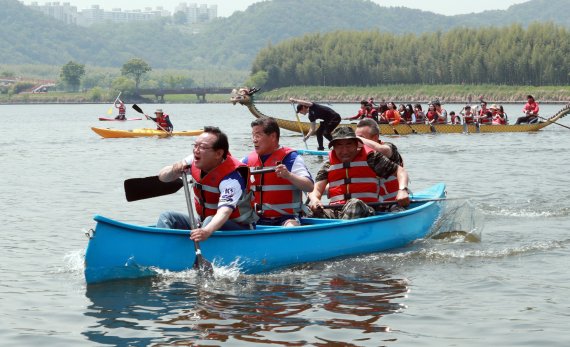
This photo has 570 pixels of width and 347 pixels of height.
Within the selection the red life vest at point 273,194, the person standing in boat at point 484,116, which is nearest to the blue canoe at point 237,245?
the red life vest at point 273,194

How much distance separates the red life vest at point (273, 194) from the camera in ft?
33.0

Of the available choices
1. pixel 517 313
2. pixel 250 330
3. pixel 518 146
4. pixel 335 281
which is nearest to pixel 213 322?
pixel 250 330

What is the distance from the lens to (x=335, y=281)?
9633mm

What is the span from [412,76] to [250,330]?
392 ft

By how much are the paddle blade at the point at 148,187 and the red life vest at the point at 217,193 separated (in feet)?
1.13

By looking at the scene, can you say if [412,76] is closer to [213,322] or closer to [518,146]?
[518,146]

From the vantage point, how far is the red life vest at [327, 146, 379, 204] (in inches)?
427

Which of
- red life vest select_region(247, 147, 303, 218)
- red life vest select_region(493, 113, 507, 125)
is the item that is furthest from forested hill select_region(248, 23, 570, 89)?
red life vest select_region(247, 147, 303, 218)

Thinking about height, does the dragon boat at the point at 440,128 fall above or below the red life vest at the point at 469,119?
below

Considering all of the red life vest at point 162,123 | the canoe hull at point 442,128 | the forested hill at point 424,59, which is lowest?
the canoe hull at point 442,128

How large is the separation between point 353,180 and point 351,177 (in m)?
0.05

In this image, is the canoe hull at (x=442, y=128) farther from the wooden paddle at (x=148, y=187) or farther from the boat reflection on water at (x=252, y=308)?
the wooden paddle at (x=148, y=187)

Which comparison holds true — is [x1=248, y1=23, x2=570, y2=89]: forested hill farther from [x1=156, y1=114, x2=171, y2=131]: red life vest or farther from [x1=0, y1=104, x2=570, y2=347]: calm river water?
[x1=0, y1=104, x2=570, y2=347]: calm river water

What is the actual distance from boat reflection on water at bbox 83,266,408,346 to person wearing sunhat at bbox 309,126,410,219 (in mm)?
824
